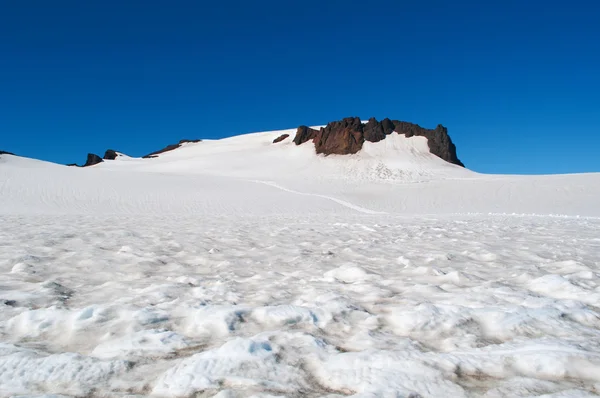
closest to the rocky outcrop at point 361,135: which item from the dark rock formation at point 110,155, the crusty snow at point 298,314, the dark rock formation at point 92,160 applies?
the dark rock formation at point 92,160

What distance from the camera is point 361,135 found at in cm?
5416

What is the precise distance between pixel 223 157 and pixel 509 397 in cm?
5413

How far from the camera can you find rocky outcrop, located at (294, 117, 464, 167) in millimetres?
51750

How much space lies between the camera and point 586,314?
3203 mm

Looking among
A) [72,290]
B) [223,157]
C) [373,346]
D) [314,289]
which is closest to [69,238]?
[72,290]

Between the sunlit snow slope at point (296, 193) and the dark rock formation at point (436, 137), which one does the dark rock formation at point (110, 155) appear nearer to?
the sunlit snow slope at point (296, 193)

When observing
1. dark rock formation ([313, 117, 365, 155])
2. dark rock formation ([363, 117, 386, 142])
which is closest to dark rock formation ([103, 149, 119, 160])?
dark rock formation ([313, 117, 365, 155])

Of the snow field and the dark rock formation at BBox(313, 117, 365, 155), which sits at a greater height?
the dark rock formation at BBox(313, 117, 365, 155)

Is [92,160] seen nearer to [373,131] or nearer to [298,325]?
[373,131]

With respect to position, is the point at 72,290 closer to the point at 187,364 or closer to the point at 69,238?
the point at 187,364

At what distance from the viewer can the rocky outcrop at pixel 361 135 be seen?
51750 mm

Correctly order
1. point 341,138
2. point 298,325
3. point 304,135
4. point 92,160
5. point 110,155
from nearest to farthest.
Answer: point 298,325 → point 341,138 → point 304,135 → point 92,160 → point 110,155

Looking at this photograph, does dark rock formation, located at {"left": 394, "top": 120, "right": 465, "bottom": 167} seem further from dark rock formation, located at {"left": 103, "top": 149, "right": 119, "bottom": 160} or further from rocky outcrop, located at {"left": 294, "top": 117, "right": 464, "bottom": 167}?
dark rock formation, located at {"left": 103, "top": 149, "right": 119, "bottom": 160}

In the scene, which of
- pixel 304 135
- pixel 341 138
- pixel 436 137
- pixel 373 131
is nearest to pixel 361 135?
pixel 373 131
